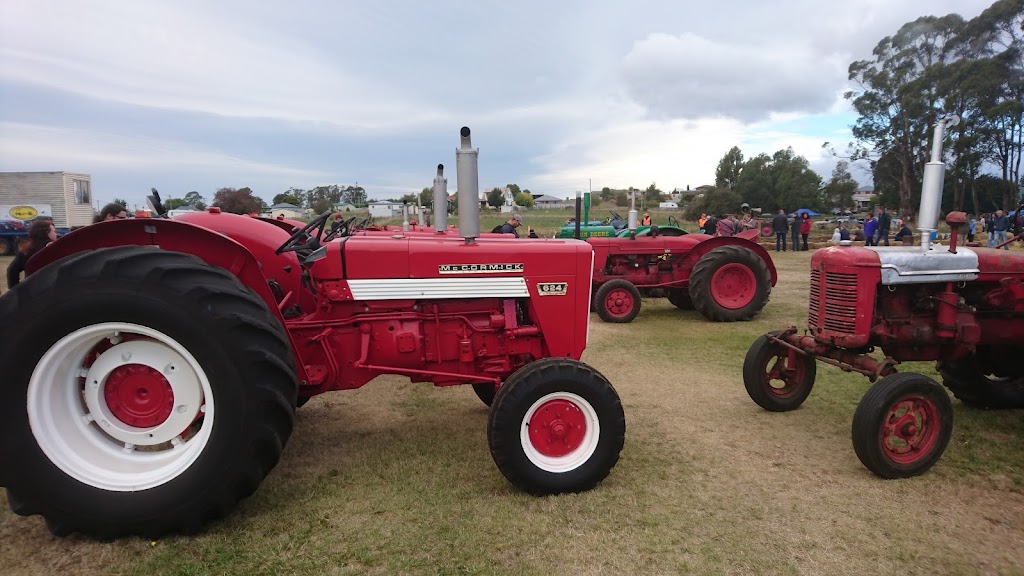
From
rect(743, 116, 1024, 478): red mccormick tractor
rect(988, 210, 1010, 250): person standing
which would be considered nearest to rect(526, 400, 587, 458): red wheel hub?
rect(743, 116, 1024, 478): red mccormick tractor

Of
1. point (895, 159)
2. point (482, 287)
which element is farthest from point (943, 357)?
point (895, 159)

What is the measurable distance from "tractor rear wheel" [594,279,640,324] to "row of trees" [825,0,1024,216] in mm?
30353

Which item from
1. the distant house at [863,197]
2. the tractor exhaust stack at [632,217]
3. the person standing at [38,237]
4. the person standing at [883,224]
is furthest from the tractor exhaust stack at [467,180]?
the distant house at [863,197]

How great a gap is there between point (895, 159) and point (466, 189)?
42978 millimetres

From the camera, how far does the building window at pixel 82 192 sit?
94.7 feet

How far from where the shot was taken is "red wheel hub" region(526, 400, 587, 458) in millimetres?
2980

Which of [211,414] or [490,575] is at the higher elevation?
[211,414]

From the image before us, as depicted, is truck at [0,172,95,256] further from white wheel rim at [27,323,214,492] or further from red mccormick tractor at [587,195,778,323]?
white wheel rim at [27,323,214,492]

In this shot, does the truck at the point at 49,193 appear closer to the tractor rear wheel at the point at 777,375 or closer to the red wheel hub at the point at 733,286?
the red wheel hub at the point at 733,286

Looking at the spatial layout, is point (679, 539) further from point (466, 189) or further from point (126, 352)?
point (126, 352)

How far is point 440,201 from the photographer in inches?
195

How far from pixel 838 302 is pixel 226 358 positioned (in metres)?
3.62

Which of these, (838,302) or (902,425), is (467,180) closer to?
(838,302)

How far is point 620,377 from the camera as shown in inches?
212
